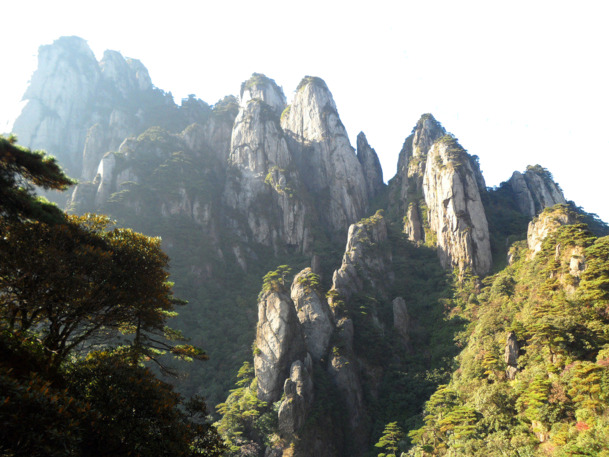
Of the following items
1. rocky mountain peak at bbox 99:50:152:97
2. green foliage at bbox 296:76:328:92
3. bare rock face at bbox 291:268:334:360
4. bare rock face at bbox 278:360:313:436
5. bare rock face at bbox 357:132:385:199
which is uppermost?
rocky mountain peak at bbox 99:50:152:97

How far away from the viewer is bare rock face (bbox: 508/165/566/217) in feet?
221

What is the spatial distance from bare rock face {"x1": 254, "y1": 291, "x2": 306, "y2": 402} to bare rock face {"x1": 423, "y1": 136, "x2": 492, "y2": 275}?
26.8 metres

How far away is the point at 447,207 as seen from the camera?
175 feet

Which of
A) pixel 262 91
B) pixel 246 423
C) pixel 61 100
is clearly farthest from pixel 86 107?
pixel 246 423

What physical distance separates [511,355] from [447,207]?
101 feet

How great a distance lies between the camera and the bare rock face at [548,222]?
37.4m

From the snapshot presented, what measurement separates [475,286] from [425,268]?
1012cm

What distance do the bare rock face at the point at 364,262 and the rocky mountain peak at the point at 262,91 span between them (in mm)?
61258

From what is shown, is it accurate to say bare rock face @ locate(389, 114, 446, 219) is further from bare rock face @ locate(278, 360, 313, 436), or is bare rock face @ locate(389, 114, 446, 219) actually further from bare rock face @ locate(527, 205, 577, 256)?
bare rock face @ locate(278, 360, 313, 436)

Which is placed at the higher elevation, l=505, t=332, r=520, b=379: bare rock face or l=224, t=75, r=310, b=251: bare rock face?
l=224, t=75, r=310, b=251: bare rock face

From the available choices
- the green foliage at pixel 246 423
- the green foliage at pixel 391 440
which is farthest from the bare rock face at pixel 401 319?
the green foliage at pixel 246 423

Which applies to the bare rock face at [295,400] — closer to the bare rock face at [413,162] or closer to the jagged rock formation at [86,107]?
the bare rock face at [413,162]

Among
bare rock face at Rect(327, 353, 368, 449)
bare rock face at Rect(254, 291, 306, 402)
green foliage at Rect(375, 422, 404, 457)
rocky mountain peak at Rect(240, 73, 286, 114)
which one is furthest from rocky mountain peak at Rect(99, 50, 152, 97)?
green foliage at Rect(375, 422, 404, 457)

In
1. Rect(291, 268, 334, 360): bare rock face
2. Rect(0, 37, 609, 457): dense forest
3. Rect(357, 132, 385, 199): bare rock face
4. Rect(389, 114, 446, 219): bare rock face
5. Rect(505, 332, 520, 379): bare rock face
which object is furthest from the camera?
Rect(357, 132, 385, 199): bare rock face
